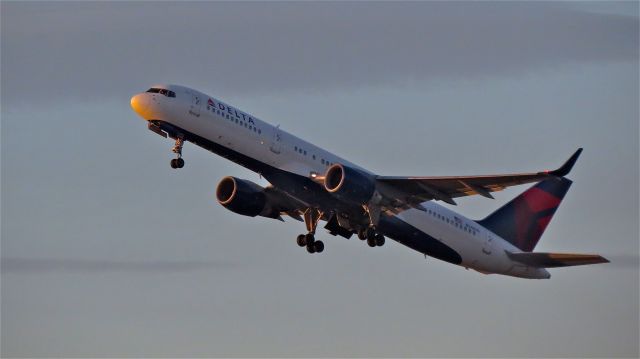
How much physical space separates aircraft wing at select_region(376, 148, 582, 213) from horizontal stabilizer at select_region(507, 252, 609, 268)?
708 cm

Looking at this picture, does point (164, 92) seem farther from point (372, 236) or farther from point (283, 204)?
point (372, 236)

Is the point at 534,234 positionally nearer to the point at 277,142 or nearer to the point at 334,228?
the point at 334,228

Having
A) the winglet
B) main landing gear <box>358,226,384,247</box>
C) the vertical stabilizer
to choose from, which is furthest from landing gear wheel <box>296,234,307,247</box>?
the winglet

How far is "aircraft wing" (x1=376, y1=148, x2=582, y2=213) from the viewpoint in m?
53.3

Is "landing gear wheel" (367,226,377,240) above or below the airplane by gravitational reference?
below

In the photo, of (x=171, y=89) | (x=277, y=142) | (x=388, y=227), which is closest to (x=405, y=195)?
(x=388, y=227)

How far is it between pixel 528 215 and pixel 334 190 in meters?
16.7

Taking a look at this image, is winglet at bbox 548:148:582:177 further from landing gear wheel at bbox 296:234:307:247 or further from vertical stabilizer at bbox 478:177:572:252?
vertical stabilizer at bbox 478:177:572:252

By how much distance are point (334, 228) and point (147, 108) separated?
37.9 ft

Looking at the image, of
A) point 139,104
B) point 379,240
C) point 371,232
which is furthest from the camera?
point 379,240

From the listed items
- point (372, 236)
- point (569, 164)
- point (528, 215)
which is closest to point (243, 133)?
point (372, 236)

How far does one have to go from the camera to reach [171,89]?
5344 cm

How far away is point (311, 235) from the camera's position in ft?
194

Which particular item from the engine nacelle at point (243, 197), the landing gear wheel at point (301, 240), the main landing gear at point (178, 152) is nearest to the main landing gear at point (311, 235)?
the landing gear wheel at point (301, 240)
